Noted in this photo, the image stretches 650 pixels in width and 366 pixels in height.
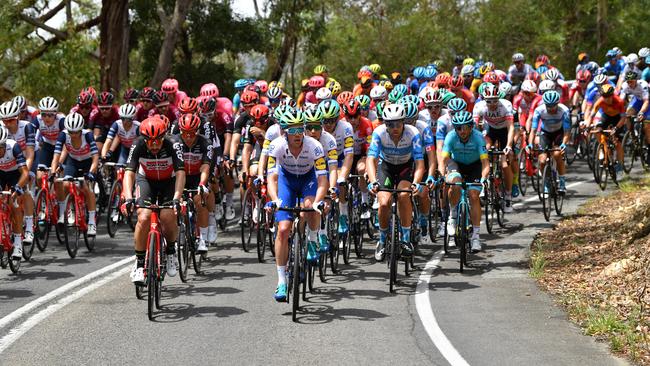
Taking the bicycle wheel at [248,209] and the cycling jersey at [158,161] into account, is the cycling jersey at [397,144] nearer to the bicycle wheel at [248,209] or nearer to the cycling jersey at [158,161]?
the bicycle wheel at [248,209]

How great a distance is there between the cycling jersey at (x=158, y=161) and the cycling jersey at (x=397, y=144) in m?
2.76

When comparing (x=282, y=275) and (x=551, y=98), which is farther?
(x=551, y=98)

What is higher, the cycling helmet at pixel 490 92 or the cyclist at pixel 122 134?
the cycling helmet at pixel 490 92

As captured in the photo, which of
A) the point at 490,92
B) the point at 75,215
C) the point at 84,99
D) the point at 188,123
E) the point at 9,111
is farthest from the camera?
the point at 84,99

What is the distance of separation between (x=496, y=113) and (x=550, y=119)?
114cm

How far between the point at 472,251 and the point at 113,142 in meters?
6.52

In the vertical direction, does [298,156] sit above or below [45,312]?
above

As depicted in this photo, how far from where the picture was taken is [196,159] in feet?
45.6

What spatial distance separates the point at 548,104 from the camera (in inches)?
707

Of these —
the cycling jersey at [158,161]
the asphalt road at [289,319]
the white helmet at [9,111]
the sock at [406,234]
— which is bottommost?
the asphalt road at [289,319]

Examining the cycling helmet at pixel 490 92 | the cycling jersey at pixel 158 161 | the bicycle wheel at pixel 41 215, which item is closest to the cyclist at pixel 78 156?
the bicycle wheel at pixel 41 215

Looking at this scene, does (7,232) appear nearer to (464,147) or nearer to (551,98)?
(464,147)

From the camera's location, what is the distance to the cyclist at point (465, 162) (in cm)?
1386

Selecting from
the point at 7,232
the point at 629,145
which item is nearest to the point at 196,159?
the point at 7,232
